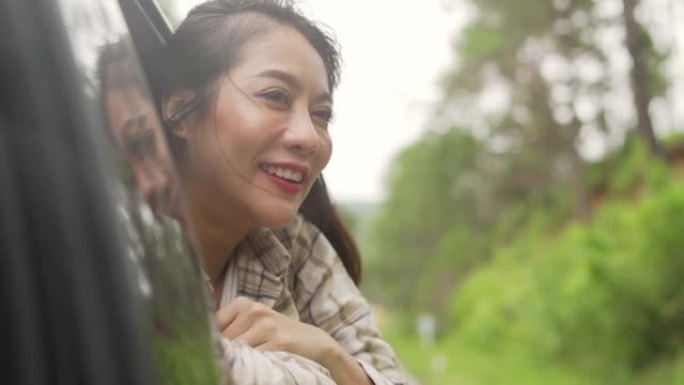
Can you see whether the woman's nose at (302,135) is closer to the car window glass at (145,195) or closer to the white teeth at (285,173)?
the white teeth at (285,173)

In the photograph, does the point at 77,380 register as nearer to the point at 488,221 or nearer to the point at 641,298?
the point at 641,298

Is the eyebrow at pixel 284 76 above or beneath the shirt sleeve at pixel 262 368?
above

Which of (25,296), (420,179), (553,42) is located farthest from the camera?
(420,179)

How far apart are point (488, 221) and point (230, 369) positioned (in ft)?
127

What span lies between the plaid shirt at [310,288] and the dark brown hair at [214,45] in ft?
0.56

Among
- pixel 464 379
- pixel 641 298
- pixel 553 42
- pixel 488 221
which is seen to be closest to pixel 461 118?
pixel 488 221

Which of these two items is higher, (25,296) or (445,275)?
(25,296)

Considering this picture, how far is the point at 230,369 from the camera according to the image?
111 cm

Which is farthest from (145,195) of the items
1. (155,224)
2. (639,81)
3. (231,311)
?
(639,81)

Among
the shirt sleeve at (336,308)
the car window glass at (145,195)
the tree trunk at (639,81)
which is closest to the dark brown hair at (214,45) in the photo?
the shirt sleeve at (336,308)

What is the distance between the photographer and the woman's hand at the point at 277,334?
1273mm

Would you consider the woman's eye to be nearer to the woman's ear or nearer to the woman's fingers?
the woman's ear

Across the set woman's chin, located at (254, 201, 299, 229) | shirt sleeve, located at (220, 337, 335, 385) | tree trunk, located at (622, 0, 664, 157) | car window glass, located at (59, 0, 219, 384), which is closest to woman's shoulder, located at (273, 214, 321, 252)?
woman's chin, located at (254, 201, 299, 229)

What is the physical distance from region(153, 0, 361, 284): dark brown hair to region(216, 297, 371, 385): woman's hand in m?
0.21
